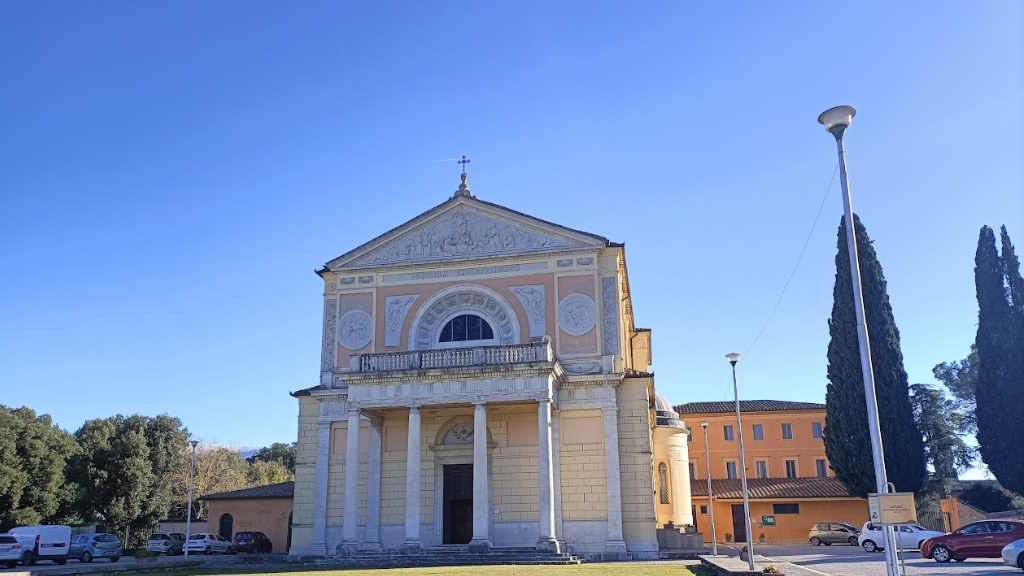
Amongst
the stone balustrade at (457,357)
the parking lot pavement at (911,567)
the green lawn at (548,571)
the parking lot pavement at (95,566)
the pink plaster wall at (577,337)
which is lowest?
the parking lot pavement at (95,566)

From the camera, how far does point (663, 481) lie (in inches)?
1496

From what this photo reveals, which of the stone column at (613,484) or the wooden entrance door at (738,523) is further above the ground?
the stone column at (613,484)

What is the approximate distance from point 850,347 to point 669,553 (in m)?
15.2

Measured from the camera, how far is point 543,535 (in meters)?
25.1

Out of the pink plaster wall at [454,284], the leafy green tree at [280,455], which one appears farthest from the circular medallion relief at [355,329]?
the leafy green tree at [280,455]

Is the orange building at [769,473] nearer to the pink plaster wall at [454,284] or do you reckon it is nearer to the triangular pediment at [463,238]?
the pink plaster wall at [454,284]

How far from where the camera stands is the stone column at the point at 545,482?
25062 millimetres

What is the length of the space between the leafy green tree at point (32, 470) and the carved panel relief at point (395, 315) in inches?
970

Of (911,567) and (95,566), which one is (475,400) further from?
(95,566)

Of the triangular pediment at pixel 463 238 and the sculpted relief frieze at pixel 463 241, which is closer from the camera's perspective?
the triangular pediment at pixel 463 238

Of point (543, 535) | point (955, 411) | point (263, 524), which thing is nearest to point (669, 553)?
point (543, 535)

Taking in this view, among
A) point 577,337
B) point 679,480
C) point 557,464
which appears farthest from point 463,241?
point 679,480

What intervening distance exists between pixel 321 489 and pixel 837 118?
74.9 ft

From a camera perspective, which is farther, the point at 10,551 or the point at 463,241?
the point at 463,241
